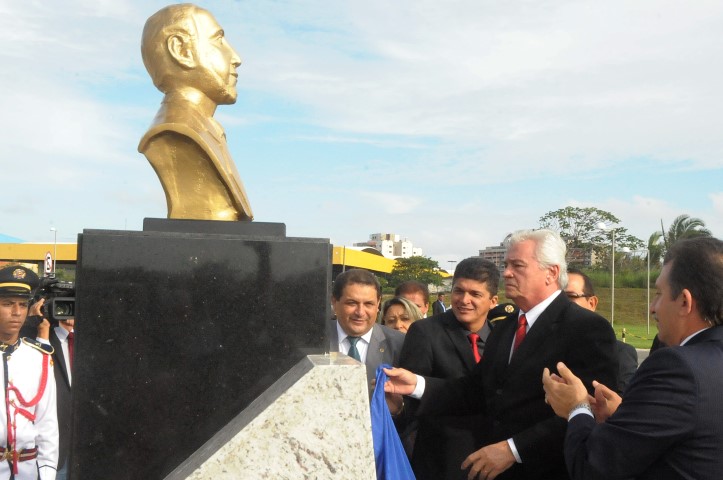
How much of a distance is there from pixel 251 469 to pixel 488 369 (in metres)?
1.42

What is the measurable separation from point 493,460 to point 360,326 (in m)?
1.30

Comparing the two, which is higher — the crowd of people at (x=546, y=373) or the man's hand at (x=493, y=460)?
the crowd of people at (x=546, y=373)

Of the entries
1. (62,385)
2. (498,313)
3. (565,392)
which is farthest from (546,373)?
(62,385)

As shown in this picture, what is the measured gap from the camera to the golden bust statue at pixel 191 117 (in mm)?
3203

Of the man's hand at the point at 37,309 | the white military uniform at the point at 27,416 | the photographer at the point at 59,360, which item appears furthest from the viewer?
the man's hand at the point at 37,309

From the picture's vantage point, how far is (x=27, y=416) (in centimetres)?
377

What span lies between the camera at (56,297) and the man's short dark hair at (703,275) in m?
2.36

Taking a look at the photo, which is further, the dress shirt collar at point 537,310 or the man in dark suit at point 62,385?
the man in dark suit at point 62,385

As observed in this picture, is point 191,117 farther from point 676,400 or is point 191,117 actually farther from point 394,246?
point 394,246

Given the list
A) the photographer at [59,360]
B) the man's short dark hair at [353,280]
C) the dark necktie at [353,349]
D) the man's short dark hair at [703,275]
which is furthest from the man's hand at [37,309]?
the man's short dark hair at [703,275]

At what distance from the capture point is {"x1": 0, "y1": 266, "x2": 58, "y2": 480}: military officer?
12.1 ft

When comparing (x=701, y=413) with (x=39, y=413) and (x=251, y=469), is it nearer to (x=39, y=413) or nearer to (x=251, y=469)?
(x=251, y=469)

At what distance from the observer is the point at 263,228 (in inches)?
119

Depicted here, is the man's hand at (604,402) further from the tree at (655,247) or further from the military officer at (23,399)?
the tree at (655,247)
